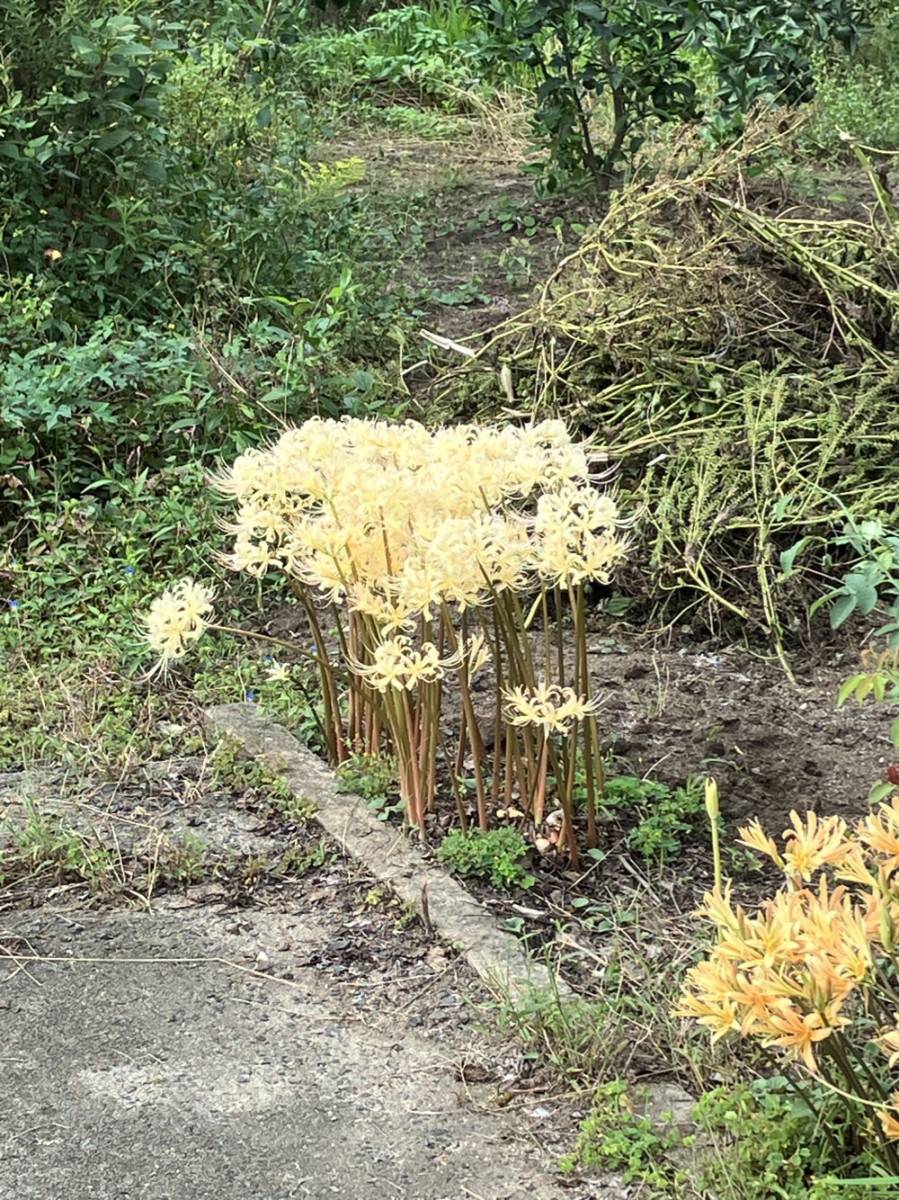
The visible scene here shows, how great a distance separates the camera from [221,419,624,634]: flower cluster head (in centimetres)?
281

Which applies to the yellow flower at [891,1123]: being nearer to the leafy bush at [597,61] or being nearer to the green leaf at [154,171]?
the green leaf at [154,171]

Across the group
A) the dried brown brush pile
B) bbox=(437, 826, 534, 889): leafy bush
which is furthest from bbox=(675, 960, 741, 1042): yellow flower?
the dried brown brush pile

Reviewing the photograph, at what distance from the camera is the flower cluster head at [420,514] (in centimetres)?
281

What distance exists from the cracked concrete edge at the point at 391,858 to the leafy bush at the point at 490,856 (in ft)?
0.14

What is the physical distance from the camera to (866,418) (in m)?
4.46

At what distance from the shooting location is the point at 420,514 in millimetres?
2975

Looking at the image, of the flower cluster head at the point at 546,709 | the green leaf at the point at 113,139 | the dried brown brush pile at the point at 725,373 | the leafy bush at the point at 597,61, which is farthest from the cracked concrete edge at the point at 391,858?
the leafy bush at the point at 597,61

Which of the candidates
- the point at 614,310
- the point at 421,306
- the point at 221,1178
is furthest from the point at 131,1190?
the point at 421,306

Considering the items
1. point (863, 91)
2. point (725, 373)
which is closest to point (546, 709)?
point (725, 373)

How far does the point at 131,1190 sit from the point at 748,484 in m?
2.85

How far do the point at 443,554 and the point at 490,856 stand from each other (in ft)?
2.20

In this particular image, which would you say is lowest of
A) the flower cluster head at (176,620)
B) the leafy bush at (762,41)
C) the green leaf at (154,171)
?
the flower cluster head at (176,620)

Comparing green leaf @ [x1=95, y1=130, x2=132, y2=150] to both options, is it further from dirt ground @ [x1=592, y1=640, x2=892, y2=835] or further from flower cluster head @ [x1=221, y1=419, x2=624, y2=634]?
flower cluster head @ [x1=221, y1=419, x2=624, y2=634]

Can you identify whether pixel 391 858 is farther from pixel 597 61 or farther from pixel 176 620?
pixel 597 61
